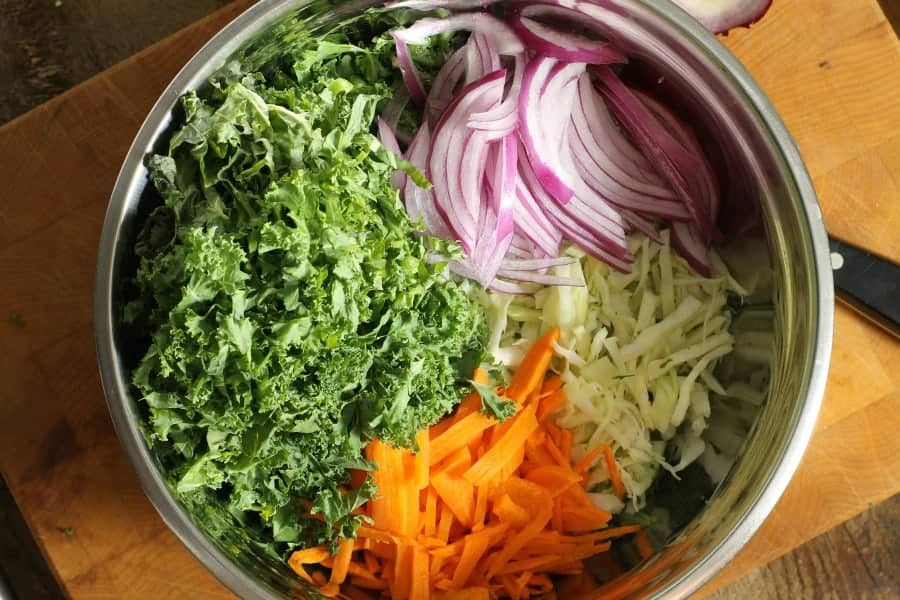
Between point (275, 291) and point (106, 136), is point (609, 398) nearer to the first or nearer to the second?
point (275, 291)

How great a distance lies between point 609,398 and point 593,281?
0.25m

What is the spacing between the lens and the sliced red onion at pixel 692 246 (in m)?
1.79

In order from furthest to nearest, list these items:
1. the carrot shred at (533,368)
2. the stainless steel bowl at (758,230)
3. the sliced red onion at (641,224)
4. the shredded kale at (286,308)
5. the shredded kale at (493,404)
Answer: the sliced red onion at (641,224) → the carrot shred at (533,368) → the shredded kale at (493,404) → the stainless steel bowl at (758,230) → the shredded kale at (286,308)

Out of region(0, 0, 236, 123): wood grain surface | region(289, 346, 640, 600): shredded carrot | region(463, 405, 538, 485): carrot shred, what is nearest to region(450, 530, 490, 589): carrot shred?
region(289, 346, 640, 600): shredded carrot

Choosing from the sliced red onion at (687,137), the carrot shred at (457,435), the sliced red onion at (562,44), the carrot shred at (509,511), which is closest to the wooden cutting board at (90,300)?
the sliced red onion at (687,137)

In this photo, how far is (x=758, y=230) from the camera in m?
1.66

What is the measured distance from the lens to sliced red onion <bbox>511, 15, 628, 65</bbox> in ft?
5.46

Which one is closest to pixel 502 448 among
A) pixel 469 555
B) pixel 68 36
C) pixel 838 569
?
pixel 469 555

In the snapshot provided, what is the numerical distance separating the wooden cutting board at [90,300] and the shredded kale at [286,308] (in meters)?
0.33

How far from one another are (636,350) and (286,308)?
2.66 feet

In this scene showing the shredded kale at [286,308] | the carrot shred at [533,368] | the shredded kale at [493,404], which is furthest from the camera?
the carrot shred at [533,368]

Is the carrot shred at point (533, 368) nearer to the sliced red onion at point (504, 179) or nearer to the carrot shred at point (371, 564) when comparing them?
the sliced red onion at point (504, 179)

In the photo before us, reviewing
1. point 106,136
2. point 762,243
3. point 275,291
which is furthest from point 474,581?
point 106,136

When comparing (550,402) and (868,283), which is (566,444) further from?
(868,283)
